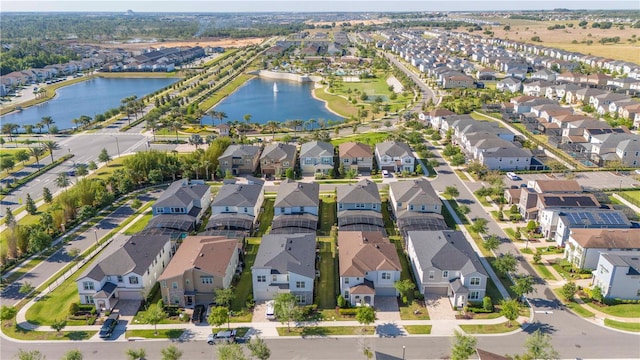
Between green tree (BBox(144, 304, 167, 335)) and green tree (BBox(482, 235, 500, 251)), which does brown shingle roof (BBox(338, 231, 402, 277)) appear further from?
green tree (BBox(144, 304, 167, 335))

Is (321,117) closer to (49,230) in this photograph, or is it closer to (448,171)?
(448,171)

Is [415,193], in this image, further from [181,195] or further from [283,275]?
[181,195]

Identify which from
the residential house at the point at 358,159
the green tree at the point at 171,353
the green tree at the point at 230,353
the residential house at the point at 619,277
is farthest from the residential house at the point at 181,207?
the residential house at the point at 619,277

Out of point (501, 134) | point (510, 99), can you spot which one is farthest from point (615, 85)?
point (501, 134)

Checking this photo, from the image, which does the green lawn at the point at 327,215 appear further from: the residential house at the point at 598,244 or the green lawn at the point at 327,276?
the residential house at the point at 598,244

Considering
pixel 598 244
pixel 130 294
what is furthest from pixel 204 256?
pixel 598 244

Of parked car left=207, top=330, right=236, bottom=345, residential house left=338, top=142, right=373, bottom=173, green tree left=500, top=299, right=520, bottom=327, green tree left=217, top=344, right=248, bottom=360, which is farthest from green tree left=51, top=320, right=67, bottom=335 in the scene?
residential house left=338, top=142, right=373, bottom=173

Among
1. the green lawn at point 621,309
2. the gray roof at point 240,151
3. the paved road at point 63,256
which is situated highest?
the gray roof at point 240,151
